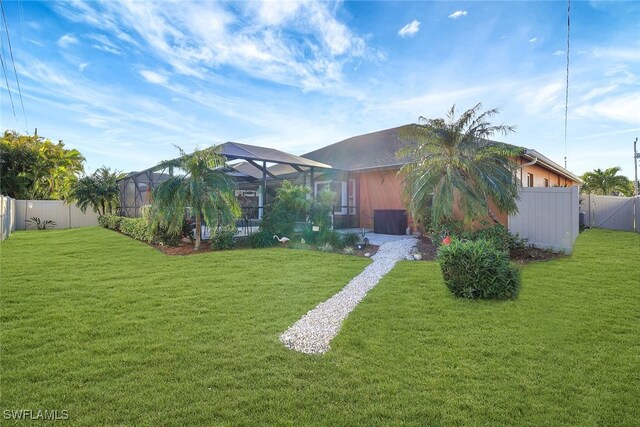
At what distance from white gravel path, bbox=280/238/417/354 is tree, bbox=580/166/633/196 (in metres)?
28.5

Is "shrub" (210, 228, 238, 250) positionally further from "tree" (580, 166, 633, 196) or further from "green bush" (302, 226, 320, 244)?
"tree" (580, 166, 633, 196)

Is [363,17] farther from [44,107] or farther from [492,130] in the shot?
[44,107]

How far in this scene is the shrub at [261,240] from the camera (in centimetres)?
1011

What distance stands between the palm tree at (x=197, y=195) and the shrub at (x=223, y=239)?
0.24m

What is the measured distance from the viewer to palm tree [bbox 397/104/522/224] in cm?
876

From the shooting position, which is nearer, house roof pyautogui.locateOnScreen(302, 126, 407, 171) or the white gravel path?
the white gravel path

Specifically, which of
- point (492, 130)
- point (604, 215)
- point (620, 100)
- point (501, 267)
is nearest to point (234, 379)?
point (501, 267)

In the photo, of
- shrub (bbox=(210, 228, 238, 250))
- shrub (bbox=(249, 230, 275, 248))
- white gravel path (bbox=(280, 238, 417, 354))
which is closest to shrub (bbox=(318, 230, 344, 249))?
shrub (bbox=(249, 230, 275, 248))

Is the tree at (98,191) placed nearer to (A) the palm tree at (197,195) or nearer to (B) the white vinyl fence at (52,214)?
(B) the white vinyl fence at (52,214)

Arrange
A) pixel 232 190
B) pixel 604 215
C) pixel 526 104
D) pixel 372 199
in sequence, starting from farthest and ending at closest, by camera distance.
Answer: pixel 604 215 < pixel 372 199 < pixel 526 104 < pixel 232 190

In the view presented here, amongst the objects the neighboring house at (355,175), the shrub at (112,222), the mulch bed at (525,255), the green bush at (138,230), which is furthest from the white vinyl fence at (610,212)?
the shrub at (112,222)

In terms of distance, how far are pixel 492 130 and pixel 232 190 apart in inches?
306

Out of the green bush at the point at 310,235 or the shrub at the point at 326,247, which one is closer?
the shrub at the point at 326,247

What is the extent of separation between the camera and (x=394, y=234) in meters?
12.9
